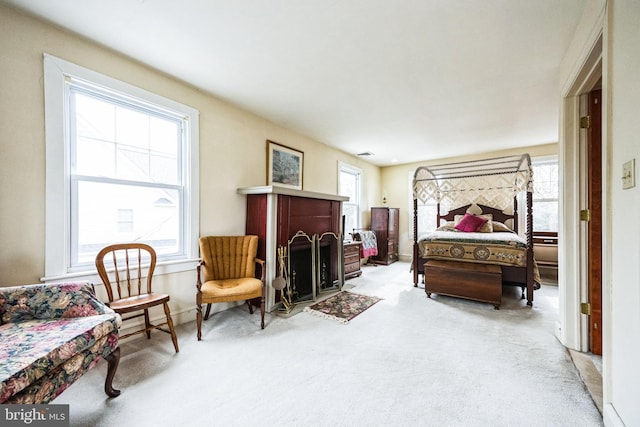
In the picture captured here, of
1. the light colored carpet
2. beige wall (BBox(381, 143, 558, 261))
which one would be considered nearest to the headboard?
beige wall (BBox(381, 143, 558, 261))

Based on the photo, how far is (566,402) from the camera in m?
1.56

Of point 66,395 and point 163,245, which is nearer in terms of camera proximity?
point 66,395

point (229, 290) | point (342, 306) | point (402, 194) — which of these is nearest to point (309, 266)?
point (342, 306)

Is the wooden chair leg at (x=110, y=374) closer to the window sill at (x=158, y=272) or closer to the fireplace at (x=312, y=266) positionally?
the window sill at (x=158, y=272)

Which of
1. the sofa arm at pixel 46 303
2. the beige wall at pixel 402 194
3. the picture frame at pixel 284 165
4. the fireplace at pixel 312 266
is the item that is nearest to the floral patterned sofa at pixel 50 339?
the sofa arm at pixel 46 303

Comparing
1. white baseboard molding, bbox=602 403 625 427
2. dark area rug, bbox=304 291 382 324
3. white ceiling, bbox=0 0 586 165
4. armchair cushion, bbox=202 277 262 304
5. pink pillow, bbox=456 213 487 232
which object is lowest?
dark area rug, bbox=304 291 382 324

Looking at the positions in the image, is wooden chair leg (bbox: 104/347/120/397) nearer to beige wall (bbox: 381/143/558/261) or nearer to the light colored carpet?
the light colored carpet

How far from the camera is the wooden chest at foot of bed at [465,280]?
3.15 m

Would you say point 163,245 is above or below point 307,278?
above

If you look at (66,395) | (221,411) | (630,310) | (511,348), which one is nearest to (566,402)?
(511,348)

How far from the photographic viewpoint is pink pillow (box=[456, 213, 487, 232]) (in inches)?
184

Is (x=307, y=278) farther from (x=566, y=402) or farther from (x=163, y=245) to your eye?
(x=566, y=402)

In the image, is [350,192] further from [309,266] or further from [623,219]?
[623,219]

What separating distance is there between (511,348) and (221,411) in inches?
93.7
